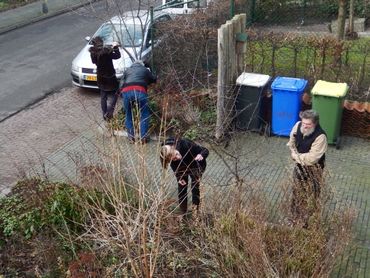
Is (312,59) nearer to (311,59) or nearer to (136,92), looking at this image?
(311,59)

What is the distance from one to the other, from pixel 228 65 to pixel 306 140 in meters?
3.19

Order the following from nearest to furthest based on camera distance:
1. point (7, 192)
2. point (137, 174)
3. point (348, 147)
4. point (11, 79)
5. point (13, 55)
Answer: point (137, 174), point (7, 192), point (348, 147), point (11, 79), point (13, 55)

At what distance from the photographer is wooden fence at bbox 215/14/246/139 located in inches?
360

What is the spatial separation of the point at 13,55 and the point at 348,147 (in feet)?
Result: 36.7

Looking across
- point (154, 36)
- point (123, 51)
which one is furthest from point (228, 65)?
point (123, 51)

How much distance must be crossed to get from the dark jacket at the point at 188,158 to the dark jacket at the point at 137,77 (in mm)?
2799

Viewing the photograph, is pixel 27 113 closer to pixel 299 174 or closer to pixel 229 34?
pixel 229 34

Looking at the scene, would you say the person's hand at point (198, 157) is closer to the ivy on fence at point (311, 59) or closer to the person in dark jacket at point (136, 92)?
the person in dark jacket at point (136, 92)

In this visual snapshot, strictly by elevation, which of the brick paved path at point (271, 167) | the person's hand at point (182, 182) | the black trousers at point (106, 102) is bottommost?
the brick paved path at point (271, 167)

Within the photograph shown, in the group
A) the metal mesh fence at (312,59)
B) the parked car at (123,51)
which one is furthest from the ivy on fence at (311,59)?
the parked car at (123,51)

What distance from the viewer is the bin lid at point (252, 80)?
30.7ft

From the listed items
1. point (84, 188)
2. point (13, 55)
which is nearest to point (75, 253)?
point (84, 188)

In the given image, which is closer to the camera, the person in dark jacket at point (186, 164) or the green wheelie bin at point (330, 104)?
the person in dark jacket at point (186, 164)

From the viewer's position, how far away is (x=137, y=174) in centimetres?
480
